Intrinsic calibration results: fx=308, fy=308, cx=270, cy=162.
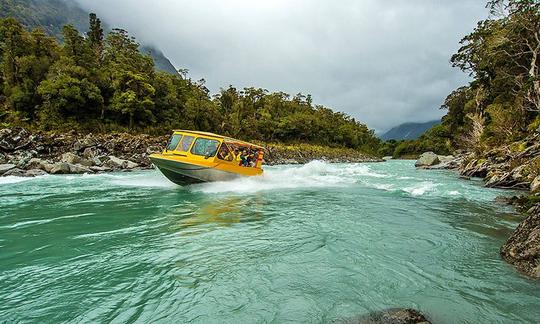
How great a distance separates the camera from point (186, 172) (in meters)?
15.4

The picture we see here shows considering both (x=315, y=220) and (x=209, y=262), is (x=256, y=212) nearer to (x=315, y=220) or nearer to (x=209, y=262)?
(x=315, y=220)

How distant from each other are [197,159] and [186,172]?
0.87m

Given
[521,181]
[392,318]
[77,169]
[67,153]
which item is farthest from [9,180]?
[521,181]

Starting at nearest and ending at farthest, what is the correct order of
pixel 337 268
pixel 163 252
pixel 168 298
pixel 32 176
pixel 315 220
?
pixel 168 298 < pixel 337 268 < pixel 163 252 < pixel 315 220 < pixel 32 176

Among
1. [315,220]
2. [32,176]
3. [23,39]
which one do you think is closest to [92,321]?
[315,220]

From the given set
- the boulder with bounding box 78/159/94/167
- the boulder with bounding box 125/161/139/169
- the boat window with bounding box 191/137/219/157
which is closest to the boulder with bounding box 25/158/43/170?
the boulder with bounding box 78/159/94/167

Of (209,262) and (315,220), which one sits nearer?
(209,262)

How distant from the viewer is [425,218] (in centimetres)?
1008

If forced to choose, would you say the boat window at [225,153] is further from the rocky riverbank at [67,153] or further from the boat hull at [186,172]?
the rocky riverbank at [67,153]

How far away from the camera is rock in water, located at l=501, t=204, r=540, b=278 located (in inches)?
213

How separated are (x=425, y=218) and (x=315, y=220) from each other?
12.1ft

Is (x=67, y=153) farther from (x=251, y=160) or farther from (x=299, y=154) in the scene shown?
(x=299, y=154)

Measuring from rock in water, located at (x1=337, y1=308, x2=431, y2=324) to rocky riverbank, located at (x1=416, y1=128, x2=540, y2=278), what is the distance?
295cm

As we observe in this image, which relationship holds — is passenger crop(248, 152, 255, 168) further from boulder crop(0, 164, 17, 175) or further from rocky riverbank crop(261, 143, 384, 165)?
rocky riverbank crop(261, 143, 384, 165)
